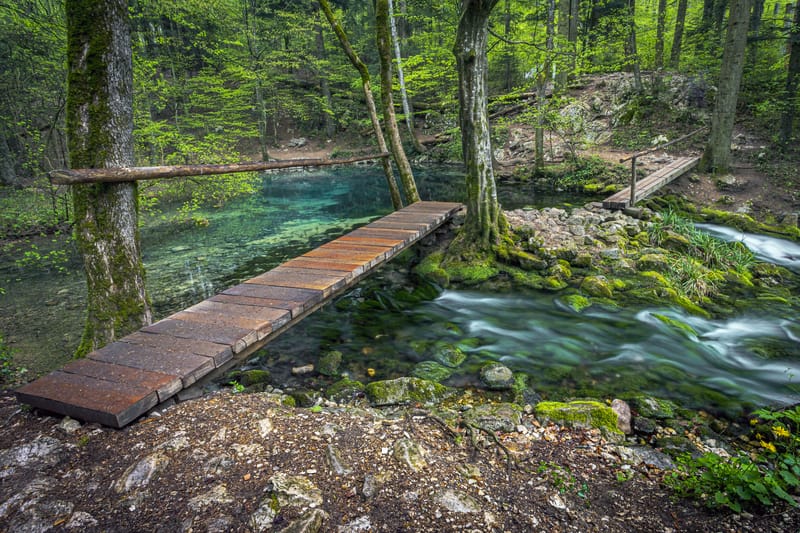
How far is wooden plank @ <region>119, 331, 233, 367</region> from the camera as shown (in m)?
3.40

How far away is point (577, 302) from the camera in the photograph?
6.52 m

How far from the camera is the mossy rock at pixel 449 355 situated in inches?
200

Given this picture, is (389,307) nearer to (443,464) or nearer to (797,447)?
(443,464)

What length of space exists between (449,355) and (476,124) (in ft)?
14.1

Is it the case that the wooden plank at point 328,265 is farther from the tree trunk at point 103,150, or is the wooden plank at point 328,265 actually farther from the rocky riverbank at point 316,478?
the rocky riverbank at point 316,478

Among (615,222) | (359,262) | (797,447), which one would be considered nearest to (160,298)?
(359,262)

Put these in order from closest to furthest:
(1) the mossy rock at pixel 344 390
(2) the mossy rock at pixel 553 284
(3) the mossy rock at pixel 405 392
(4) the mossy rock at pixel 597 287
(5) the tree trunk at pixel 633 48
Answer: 1. (3) the mossy rock at pixel 405 392
2. (1) the mossy rock at pixel 344 390
3. (4) the mossy rock at pixel 597 287
4. (2) the mossy rock at pixel 553 284
5. (5) the tree trunk at pixel 633 48

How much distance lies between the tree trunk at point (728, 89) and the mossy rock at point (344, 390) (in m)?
13.7

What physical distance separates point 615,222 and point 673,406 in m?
6.09

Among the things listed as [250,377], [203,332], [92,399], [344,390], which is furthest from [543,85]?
[92,399]

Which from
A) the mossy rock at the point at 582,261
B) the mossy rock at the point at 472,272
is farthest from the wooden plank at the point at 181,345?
the mossy rock at the point at 582,261

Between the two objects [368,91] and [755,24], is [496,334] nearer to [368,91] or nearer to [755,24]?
[368,91]

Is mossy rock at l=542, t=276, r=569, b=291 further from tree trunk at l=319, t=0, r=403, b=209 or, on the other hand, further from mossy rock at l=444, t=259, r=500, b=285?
tree trunk at l=319, t=0, r=403, b=209

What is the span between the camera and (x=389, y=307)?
6.93 meters
